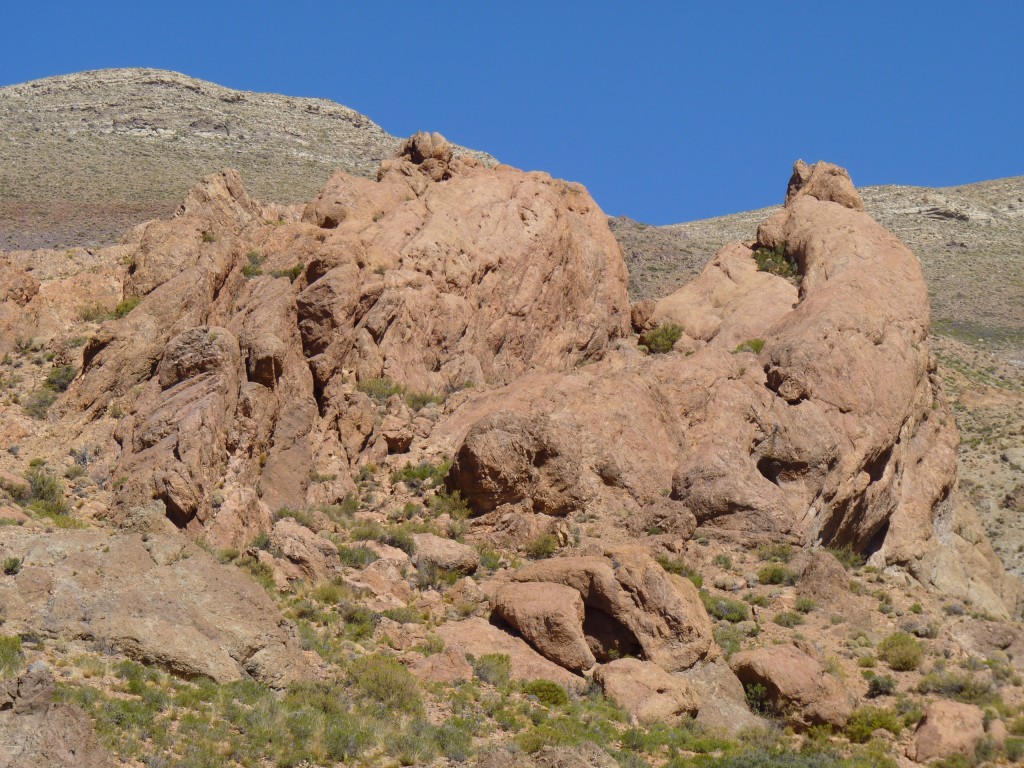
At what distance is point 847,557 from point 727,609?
18.6 feet

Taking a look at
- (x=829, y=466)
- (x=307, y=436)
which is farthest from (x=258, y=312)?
(x=829, y=466)

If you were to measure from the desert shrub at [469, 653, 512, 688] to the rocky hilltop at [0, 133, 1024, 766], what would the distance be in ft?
0.24

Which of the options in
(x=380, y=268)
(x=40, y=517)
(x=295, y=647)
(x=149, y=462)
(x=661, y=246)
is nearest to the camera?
(x=295, y=647)

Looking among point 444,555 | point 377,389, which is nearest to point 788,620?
point 444,555

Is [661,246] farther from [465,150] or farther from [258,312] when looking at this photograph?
[258,312]

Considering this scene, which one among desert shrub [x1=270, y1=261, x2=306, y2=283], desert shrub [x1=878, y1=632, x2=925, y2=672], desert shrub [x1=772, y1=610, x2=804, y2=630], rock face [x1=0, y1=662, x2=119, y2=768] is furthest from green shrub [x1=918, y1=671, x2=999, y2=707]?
desert shrub [x1=270, y1=261, x2=306, y2=283]

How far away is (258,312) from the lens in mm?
26219

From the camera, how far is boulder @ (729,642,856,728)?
19.4 m

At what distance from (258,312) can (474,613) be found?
8.89 m

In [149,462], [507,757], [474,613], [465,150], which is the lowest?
[507,757]

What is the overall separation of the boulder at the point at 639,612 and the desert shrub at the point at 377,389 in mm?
7037

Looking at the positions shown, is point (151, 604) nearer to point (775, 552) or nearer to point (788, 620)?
point (788, 620)

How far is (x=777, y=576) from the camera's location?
76.7ft

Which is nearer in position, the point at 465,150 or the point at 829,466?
the point at 829,466
